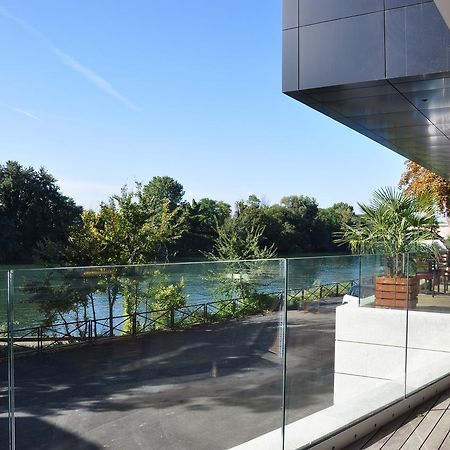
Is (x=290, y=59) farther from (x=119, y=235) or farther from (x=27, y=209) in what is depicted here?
(x=27, y=209)

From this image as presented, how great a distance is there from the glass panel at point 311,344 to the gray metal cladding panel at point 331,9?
2.16 metres

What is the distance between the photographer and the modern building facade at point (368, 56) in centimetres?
421

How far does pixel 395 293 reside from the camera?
4773mm

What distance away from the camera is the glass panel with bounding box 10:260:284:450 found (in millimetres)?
1970

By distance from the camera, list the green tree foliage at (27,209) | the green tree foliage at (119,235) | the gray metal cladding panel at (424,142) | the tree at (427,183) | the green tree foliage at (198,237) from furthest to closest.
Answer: the green tree foliage at (27,209) → the green tree foliage at (198,237) → the tree at (427,183) → the green tree foliage at (119,235) → the gray metal cladding panel at (424,142)

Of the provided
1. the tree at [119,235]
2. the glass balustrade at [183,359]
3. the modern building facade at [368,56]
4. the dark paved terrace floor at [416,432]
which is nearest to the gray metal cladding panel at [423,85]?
the modern building facade at [368,56]

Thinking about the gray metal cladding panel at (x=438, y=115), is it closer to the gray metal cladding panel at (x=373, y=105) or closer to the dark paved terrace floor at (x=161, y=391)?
the gray metal cladding panel at (x=373, y=105)

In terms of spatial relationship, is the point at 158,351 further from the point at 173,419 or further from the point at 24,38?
the point at 24,38

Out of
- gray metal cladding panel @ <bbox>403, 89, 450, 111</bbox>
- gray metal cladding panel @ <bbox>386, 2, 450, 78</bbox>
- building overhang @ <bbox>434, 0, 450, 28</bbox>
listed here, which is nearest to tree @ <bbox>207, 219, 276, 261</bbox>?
gray metal cladding panel @ <bbox>403, 89, 450, 111</bbox>

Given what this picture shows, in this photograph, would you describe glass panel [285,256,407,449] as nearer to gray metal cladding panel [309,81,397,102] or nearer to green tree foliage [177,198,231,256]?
gray metal cladding panel [309,81,397,102]

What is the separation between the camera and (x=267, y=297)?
3070 millimetres

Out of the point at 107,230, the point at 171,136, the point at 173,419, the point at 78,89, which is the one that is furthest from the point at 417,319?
the point at 171,136

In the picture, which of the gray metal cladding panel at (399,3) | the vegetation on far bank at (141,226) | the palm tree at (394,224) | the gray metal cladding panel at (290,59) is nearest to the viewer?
the gray metal cladding panel at (399,3)

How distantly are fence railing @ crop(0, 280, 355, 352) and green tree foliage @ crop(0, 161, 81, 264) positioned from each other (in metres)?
28.5
